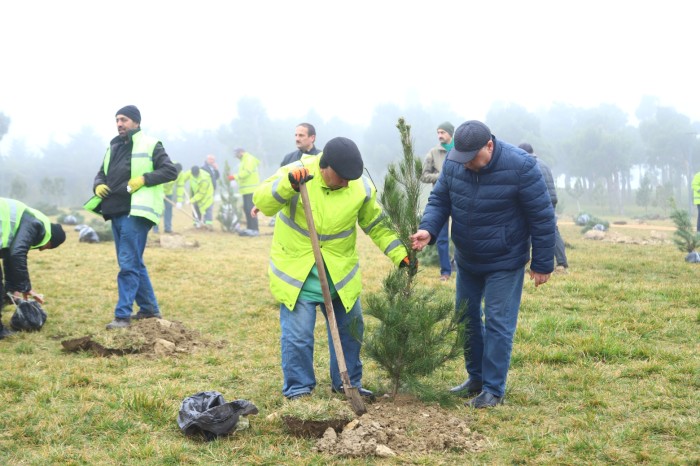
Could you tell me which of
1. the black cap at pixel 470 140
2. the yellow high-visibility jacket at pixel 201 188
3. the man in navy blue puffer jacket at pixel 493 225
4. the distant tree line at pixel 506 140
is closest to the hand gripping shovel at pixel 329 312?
the man in navy blue puffer jacket at pixel 493 225

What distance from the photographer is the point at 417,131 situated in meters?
63.9

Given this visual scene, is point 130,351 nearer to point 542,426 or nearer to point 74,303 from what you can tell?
point 74,303

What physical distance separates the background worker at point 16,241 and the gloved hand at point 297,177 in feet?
11.3

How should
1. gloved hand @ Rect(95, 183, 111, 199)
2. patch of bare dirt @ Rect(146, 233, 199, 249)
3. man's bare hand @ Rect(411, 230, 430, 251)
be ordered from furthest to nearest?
patch of bare dirt @ Rect(146, 233, 199, 249)
gloved hand @ Rect(95, 183, 111, 199)
man's bare hand @ Rect(411, 230, 430, 251)

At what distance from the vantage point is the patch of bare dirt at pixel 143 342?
5.54 metres

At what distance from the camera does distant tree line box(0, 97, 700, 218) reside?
44.9 m

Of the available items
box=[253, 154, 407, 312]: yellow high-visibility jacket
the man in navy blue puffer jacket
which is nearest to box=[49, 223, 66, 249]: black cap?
box=[253, 154, 407, 312]: yellow high-visibility jacket

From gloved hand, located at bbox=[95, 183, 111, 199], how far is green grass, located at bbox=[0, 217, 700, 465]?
1.32m

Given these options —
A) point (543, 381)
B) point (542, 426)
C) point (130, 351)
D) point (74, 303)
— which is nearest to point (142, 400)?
point (130, 351)

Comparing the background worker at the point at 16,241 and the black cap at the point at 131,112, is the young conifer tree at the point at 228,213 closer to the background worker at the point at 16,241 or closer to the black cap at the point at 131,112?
the black cap at the point at 131,112

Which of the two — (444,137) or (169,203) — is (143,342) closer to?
(444,137)

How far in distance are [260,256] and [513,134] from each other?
46032 mm

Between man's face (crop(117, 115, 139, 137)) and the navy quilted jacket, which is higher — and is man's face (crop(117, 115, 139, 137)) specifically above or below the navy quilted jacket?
above

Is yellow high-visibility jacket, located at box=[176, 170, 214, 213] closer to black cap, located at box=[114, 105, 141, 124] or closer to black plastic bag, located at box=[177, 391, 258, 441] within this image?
black cap, located at box=[114, 105, 141, 124]
